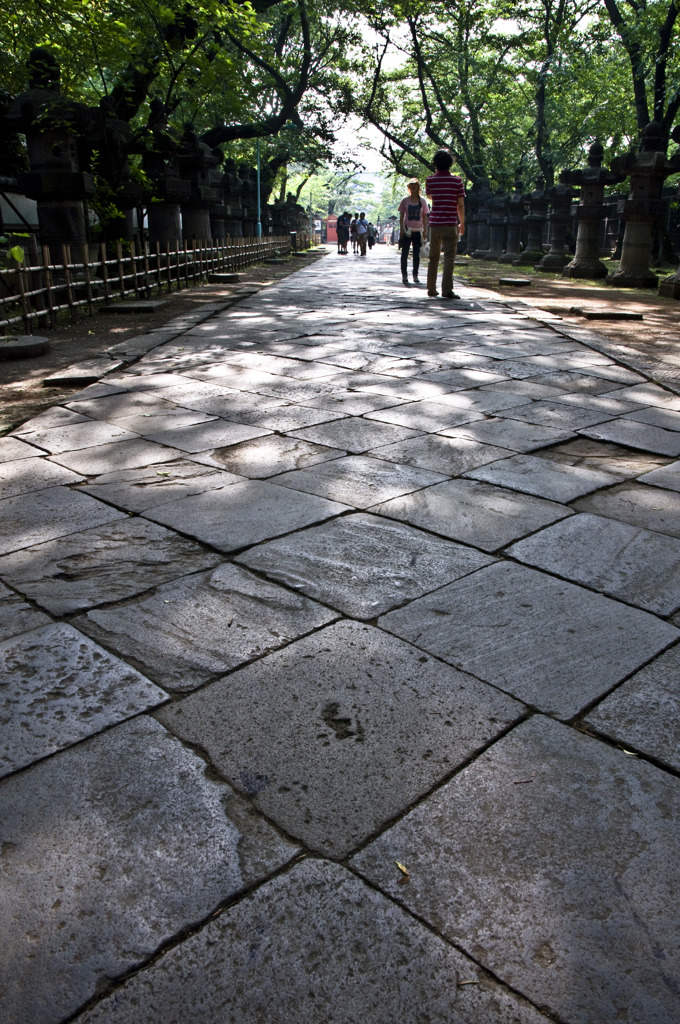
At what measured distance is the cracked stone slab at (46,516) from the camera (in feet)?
9.11

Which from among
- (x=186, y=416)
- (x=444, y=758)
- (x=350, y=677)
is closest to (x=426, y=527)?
(x=350, y=677)

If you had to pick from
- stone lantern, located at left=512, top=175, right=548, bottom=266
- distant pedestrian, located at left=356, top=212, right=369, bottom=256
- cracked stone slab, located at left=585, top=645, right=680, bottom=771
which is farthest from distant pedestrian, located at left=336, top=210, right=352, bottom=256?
cracked stone slab, located at left=585, top=645, right=680, bottom=771

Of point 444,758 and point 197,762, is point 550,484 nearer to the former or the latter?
point 444,758

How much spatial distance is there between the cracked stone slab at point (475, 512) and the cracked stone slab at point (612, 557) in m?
0.08

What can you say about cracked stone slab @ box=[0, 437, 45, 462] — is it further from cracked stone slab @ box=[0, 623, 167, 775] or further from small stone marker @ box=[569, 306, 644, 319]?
small stone marker @ box=[569, 306, 644, 319]

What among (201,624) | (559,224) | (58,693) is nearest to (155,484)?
(201,624)

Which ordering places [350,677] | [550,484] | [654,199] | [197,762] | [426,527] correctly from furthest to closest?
[654,199]
[550,484]
[426,527]
[350,677]
[197,762]

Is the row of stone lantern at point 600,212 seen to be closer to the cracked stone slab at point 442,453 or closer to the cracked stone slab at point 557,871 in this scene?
the cracked stone slab at point 442,453

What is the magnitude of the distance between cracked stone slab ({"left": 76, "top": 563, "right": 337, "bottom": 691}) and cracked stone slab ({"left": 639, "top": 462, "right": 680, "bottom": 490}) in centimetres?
179

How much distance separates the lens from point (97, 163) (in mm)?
11430

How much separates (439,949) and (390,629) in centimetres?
99

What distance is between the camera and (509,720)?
177 cm

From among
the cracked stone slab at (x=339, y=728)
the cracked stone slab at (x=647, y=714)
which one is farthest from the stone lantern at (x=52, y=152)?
the cracked stone slab at (x=647, y=714)

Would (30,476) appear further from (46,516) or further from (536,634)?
(536,634)
